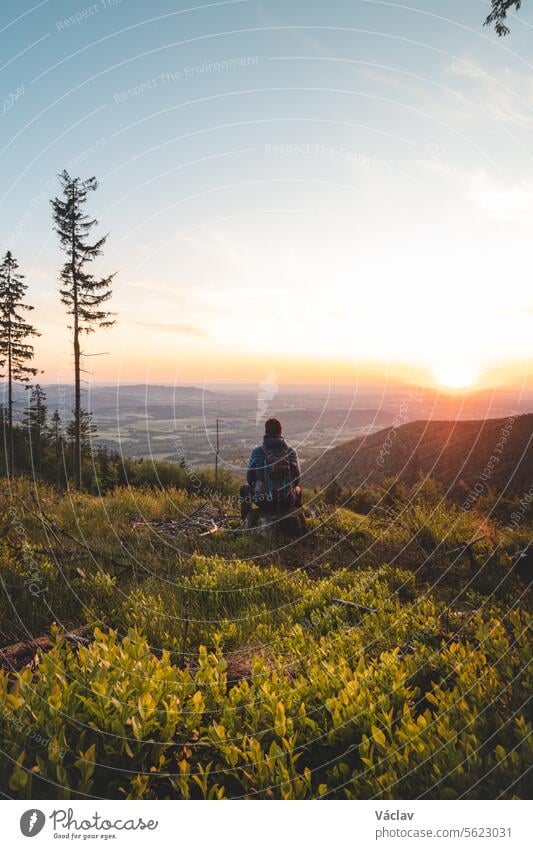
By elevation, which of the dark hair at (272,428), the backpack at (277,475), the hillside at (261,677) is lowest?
the hillside at (261,677)

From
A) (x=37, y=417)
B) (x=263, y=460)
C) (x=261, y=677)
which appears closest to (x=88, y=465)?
(x=37, y=417)

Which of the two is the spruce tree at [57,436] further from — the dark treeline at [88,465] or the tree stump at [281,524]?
the tree stump at [281,524]

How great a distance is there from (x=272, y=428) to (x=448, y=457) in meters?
23.0

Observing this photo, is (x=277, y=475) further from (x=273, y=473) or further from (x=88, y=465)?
(x=88, y=465)

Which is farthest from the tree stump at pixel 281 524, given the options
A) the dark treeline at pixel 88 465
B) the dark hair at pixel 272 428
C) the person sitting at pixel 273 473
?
the dark treeline at pixel 88 465

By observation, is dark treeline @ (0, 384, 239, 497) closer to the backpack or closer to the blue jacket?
the blue jacket

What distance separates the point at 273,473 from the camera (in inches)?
384

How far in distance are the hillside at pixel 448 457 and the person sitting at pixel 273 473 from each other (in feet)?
26.6

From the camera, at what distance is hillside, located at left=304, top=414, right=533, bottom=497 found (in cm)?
2209

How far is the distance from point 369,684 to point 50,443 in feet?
165

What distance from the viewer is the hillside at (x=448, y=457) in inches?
870

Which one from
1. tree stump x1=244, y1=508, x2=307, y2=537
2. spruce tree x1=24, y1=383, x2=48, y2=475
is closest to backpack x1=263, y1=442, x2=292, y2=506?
tree stump x1=244, y1=508, x2=307, y2=537

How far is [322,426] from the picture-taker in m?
13.5
